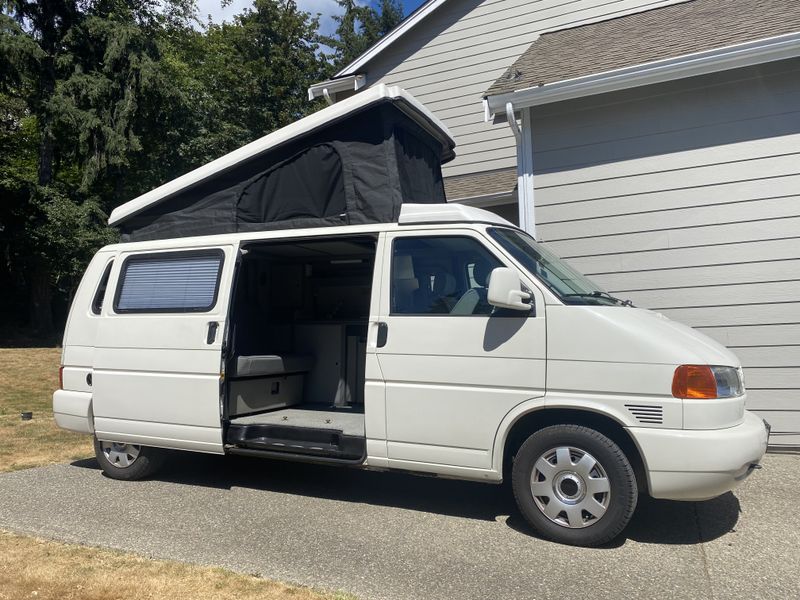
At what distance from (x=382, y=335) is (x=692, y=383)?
2122 millimetres

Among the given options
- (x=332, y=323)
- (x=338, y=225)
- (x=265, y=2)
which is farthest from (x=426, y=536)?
(x=265, y=2)

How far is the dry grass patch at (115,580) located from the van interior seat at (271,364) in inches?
72.1

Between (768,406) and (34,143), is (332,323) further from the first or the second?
(34,143)

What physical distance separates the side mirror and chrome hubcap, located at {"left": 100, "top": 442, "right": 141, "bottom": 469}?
376 centimetres

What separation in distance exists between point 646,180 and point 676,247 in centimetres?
84

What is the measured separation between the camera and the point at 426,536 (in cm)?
441

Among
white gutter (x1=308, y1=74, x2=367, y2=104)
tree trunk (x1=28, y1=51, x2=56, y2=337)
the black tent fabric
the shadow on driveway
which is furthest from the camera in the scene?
tree trunk (x1=28, y1=51, x2=56, y2=337)

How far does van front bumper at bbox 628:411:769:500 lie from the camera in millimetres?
3863

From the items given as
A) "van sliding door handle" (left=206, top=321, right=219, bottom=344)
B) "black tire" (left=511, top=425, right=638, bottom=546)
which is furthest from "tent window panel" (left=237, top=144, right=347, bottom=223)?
"black tire" (left=511, top=425, right=638, bottom=546)

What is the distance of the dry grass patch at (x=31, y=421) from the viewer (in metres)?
7.08

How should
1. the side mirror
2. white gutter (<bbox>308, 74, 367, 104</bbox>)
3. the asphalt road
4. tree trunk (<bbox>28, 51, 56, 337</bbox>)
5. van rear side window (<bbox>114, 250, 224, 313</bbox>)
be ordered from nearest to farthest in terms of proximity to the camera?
the asphalt road
the side mirror
van rear side window (<bbox>114, 250, 224, 313</bbox>)
white gutter (<bbox>308, 74, 367, 104</bbox>)
tree trunk (<bbox>28, 51, 56, 337</bbox>)

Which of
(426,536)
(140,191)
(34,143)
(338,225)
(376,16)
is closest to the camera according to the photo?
(426,536)

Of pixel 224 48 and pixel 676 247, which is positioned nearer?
pixel 676 247

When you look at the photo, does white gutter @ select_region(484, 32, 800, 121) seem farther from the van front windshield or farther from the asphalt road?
the asphalt road
